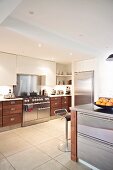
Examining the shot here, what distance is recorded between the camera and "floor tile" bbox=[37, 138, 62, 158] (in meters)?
2.57

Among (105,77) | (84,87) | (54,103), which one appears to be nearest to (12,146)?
(54,103)

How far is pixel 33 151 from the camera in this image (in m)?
2.65

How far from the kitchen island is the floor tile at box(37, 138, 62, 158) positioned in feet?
1.32

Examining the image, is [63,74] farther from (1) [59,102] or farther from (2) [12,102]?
(2) [12,102]

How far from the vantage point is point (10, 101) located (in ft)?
12.7

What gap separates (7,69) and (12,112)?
52.7 inches

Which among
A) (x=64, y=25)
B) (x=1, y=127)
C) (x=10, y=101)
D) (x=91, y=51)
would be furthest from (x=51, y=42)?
(x=1, y=127)

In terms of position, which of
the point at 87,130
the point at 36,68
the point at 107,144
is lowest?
the point at 107,144

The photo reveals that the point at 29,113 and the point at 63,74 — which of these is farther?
the point at 63,74

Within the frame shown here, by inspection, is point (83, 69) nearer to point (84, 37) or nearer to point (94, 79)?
point (94, 79)

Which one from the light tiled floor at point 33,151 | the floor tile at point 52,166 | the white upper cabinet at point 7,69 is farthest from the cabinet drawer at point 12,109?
the floor tile at point 52,166

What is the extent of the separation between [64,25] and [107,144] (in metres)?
2.32

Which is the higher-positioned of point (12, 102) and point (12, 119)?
point (12, 102)

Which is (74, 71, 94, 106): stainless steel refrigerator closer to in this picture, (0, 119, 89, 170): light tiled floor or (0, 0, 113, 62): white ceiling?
(0, 0, 113, 62): white ceiling
